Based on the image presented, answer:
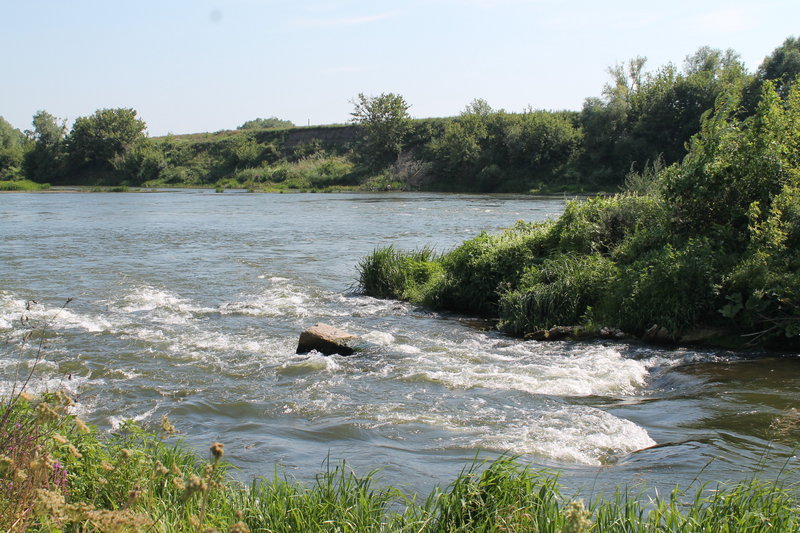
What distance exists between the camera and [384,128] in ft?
262

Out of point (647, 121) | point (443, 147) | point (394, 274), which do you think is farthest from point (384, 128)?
point (394, 274)

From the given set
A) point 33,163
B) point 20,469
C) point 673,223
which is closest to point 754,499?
point 20,469

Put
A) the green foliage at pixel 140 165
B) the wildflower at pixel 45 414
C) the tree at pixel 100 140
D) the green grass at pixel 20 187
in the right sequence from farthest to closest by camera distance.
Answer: the tree at pixel 100 140 → the green foliage at pixel 140 165 → the green grass at pixel 20 187 → the wildflower at pixel 45 414

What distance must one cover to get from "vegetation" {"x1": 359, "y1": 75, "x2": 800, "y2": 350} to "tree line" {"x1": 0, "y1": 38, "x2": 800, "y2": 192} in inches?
965

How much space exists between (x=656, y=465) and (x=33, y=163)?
336 ft

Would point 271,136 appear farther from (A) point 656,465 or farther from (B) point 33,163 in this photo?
(A) point 656,465

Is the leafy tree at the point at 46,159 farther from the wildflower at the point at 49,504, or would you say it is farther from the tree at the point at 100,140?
the wildflower at the point at 49,504

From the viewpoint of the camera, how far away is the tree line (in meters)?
55.4

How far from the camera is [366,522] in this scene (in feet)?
14.3

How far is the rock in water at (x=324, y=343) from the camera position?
11.3 metres

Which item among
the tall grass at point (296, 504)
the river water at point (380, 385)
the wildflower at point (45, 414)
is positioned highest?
the wildflower at point (45, 414)

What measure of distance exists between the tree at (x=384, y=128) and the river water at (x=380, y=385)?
60.1 meters

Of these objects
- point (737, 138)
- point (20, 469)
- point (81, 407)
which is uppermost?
point (737, 138)

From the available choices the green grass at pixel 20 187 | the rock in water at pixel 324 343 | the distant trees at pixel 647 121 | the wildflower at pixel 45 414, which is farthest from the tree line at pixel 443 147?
the wildflower at pixel 45 414
